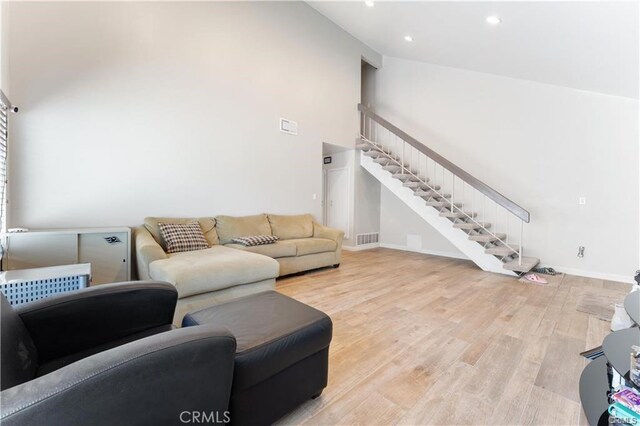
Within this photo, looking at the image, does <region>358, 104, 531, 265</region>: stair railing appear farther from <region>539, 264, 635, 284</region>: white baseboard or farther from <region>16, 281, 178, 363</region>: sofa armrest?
<region>16, 281, 178, 363</region>: sofa armrest

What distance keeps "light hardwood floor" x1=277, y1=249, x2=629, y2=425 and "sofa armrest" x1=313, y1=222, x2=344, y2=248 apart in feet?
2.72

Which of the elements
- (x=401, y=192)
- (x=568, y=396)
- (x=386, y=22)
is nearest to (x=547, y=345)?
(x=568, y=396)

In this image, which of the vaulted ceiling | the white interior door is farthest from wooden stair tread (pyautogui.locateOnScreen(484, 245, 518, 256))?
the white interior door

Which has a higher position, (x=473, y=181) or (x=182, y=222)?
(x=473, y=181)

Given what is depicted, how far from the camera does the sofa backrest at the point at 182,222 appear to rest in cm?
335

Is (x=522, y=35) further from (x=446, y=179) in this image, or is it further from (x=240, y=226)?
(x=240, y=226)

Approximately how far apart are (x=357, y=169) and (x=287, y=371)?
541 cm

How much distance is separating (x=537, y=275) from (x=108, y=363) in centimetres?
524

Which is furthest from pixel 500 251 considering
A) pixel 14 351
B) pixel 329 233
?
pixel 14 351

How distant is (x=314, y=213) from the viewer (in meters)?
5.59

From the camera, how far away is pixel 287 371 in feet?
4.54

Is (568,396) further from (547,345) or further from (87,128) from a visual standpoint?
(87,128)

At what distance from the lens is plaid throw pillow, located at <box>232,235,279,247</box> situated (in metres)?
3.88

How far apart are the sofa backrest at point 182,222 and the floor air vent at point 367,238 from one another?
3.36m
